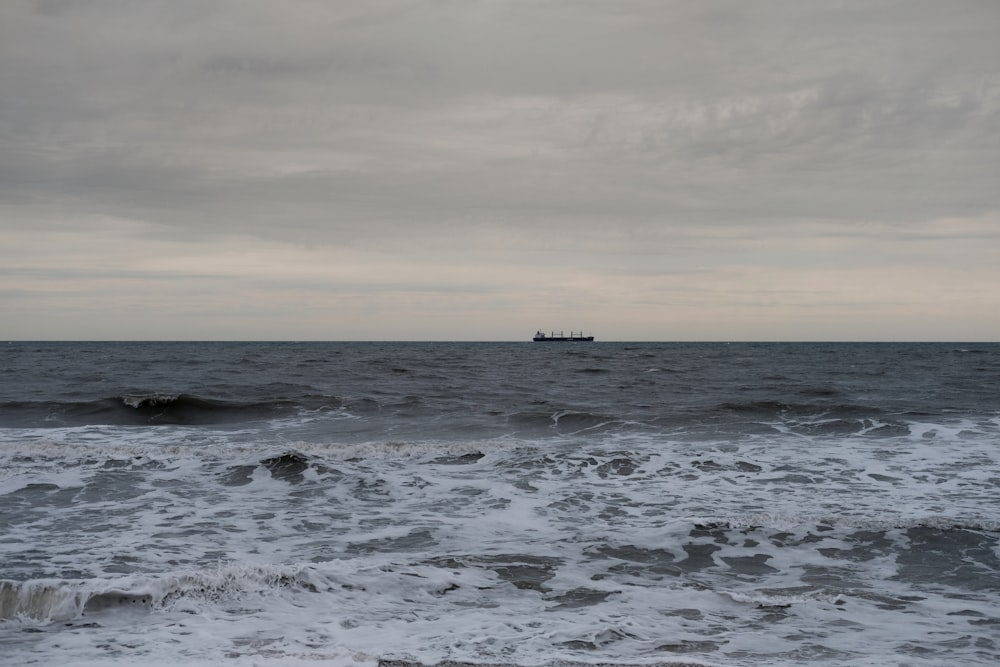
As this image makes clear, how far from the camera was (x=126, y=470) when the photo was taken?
45.4ft

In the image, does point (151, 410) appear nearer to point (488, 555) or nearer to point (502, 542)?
point (502, 542)

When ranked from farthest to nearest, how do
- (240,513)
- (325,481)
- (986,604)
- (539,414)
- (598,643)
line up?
1. (539,414)
2. (325,481)
3. (240,513)
4. (986,604)
5. (598,643)

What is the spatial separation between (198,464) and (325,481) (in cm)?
310

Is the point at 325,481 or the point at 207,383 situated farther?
the point at 207,383

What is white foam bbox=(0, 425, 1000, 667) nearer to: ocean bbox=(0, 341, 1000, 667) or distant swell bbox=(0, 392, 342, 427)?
ocean bbox=(0, 341, 1000, 667)

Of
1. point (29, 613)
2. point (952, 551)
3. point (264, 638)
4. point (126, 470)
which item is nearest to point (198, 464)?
point (126, 470)

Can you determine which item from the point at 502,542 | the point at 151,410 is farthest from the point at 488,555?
the point at 151,410

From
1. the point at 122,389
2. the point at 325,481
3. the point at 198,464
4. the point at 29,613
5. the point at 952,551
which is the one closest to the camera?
the point at 29,613

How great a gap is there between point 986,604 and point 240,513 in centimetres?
921

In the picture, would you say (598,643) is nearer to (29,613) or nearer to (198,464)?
(29,613)

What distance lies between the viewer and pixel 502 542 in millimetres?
9438

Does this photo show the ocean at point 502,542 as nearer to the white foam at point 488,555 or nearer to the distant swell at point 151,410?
the white foam at point 488,555

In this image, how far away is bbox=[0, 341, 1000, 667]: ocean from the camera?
6.38 metres

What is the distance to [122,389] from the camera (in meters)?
28.5
